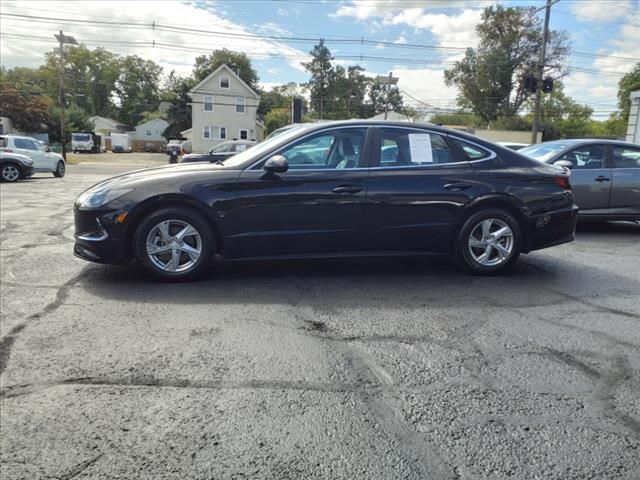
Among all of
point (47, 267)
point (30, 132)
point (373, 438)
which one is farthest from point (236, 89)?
point (373, 438)

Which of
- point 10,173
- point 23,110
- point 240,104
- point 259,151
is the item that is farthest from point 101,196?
point 23,110

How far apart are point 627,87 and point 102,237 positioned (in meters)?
71.7

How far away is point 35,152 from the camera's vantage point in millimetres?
19125

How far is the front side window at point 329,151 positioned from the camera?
16.1ft

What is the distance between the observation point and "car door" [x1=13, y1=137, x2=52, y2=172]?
18578 millimetres

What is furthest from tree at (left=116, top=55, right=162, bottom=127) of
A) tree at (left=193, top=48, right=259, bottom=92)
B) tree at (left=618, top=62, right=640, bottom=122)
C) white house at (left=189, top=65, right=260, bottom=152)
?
tree at (left=618, top=62, right=640, bottom=122)

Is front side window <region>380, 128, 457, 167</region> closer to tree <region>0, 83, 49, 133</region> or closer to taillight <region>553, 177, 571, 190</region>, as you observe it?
taillight <region>553, 177, 571, 190</region>

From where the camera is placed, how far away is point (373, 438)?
2354mm

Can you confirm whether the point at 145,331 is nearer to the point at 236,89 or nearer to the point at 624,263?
the point at 624,263

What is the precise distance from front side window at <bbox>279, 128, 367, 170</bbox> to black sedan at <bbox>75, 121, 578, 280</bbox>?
1 centimetres

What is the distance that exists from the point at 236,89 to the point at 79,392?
5303cm

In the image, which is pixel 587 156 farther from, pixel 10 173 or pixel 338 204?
pixel 10 173

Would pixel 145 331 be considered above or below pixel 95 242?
below

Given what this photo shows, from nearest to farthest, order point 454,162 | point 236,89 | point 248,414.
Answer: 1. point 248,414
2. point 454,162
3. point 236,89
